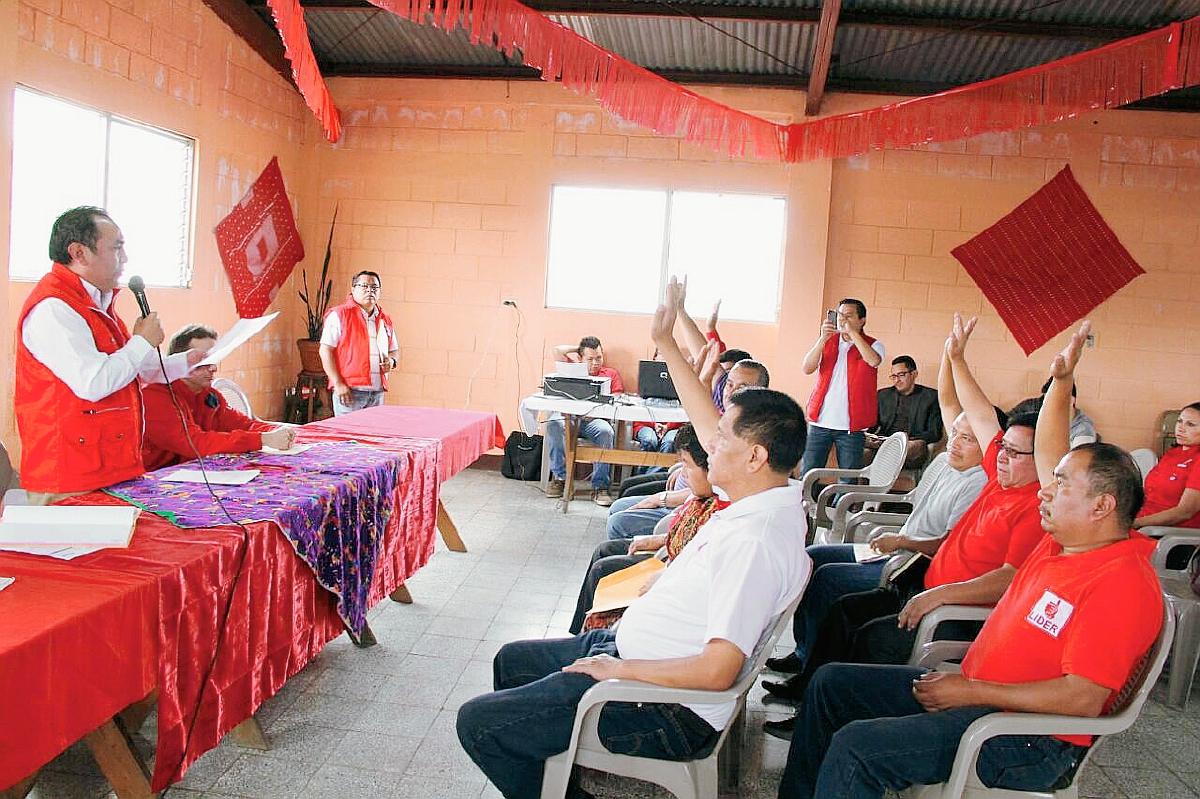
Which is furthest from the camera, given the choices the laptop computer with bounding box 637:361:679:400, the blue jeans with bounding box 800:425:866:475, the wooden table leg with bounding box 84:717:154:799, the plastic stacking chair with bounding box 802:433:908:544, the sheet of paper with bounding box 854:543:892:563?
the laptop computer with bounding box 637:361:679:400

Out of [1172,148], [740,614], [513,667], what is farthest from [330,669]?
[1172,148]

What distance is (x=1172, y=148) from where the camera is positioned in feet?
22.4

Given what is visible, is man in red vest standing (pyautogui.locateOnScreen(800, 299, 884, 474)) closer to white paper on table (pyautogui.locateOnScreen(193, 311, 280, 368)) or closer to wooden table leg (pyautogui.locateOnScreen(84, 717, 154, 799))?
white paper on table (pyautogui.locateOnScreen(193, 311, 280, 368))

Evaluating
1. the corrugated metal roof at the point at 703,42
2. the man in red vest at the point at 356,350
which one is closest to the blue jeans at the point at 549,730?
the man in red vest at the point at 356,350

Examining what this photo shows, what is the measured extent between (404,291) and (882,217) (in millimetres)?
3777

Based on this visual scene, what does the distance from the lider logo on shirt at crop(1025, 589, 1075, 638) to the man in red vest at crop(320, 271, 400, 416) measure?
443 centimetres

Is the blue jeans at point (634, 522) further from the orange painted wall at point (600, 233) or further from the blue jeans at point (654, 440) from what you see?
the orange painted wall at point (600, 233)

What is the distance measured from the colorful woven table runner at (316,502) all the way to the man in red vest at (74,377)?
0.12 metres

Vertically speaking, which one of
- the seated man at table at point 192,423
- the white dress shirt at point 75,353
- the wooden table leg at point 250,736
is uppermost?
the white dress shirt at point 75,353

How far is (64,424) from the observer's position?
8.29ft

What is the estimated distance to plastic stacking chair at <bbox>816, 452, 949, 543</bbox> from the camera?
13.2 ft

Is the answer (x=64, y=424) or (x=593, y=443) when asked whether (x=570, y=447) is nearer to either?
(x=593, y=443)

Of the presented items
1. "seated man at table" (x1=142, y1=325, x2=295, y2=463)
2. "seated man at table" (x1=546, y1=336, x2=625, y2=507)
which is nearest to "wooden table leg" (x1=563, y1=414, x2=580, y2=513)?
"seated man at table" (x1=546, y1=336, x2=625, y2=507)

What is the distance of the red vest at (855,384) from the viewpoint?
5719 mm
